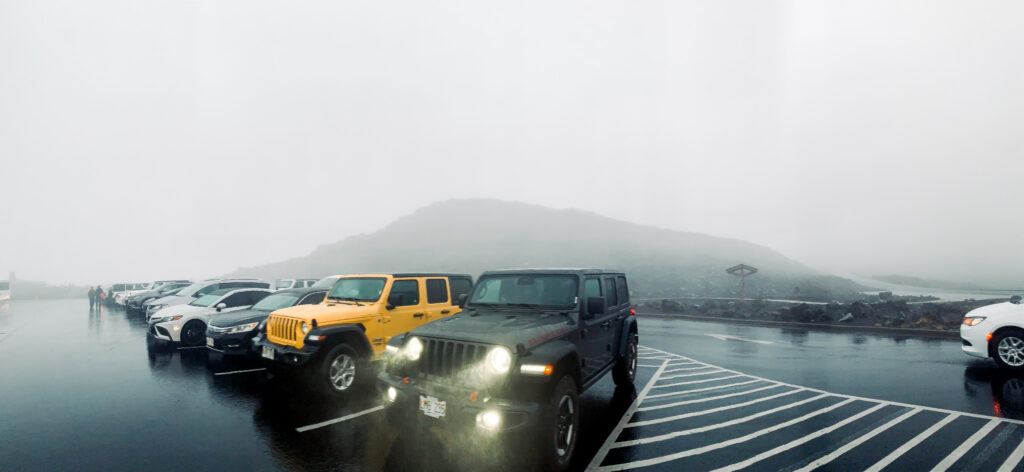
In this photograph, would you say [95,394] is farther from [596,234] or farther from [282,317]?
[596,234]

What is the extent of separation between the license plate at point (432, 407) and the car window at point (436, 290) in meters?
3.93

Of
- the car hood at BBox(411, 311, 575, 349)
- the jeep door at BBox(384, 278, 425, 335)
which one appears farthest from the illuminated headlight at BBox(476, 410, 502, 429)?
the jeep door at BBox(384, 278, 425, 335)

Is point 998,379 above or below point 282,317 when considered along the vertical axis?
below

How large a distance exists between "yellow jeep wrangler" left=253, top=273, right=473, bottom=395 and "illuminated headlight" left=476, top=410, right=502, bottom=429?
2820 mm

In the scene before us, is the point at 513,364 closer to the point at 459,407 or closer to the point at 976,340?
the point at 459,407

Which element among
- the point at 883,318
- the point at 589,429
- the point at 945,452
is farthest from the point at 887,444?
the point at 883,318

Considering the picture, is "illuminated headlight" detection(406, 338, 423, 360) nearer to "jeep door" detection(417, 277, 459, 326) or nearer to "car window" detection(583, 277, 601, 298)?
"car window" detection(583, 277, 601, 298)

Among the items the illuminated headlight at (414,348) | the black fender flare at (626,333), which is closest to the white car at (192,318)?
the illuminated headlight at (414,348)

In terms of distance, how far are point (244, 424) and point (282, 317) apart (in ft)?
6.23

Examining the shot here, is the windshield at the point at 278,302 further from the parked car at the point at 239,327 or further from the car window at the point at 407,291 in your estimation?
the car window at the point at 407,291

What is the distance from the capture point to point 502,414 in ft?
13.5

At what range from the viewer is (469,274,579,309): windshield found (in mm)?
5910

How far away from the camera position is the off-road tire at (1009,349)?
28.0 ft

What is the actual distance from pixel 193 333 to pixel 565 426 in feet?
39.3
